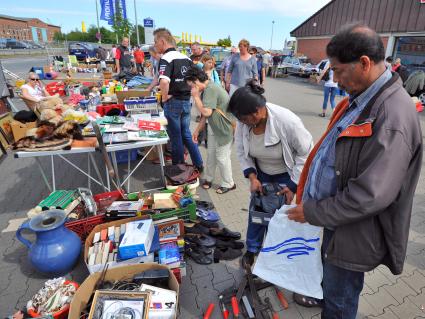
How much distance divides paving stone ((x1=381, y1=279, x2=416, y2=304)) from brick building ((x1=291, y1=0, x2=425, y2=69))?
13.2 m

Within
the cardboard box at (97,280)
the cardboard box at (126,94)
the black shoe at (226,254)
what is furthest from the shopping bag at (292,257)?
the cardboard box at (126,94)

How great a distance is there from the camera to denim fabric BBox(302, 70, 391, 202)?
1.13 m

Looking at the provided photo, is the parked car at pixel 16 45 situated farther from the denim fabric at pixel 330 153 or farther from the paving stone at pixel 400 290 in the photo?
the paving stone at pixel 400 290

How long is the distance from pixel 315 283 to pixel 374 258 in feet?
1.55

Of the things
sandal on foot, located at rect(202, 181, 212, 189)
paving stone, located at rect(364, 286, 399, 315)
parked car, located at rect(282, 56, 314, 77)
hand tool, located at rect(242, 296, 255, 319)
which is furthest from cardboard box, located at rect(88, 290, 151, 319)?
parked car, located at rect(282, 56, 314, 77)

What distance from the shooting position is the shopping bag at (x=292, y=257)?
5.15 ft

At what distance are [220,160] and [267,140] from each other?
170 centimetres

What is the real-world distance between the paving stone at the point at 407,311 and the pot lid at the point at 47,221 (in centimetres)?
276

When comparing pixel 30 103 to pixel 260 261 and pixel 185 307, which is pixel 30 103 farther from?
pixel 260 261

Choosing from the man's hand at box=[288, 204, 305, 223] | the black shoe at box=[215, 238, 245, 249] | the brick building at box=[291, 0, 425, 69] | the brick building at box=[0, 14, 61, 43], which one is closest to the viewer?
the man's hand at box=[288, 204, 305, 223]

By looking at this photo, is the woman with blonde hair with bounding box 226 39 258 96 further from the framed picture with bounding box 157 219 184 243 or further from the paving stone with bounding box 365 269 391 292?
the paving stone with bounding box 365 269 391 292

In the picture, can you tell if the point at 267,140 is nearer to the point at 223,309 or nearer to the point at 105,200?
the point at 223,309

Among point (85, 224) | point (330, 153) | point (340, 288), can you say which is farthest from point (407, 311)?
point (85, 224)

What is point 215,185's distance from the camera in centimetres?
404
